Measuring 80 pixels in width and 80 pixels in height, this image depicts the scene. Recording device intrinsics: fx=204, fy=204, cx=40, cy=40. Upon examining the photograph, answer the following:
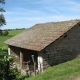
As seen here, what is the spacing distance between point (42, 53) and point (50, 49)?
0.82m

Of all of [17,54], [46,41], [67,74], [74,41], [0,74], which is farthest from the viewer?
[17,54]

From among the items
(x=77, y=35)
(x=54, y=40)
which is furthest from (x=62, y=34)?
(x=77, y=35)

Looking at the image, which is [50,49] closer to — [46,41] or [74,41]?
[46,41]

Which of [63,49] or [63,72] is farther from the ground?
[63,49]

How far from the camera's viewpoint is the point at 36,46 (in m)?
17.3

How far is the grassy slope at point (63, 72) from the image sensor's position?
13.5m

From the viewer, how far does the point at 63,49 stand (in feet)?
58.7

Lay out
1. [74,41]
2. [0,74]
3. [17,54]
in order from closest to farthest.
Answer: [0,74] → [74,41] → [17,54]

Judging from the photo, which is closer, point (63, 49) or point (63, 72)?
point (63, 72)

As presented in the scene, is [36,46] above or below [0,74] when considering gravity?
above

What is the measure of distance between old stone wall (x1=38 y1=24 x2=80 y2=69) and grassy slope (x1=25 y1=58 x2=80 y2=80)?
76cm

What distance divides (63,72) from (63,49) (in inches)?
133

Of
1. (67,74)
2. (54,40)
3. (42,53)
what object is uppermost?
(54,40)

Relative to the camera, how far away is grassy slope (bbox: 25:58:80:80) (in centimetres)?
1353
